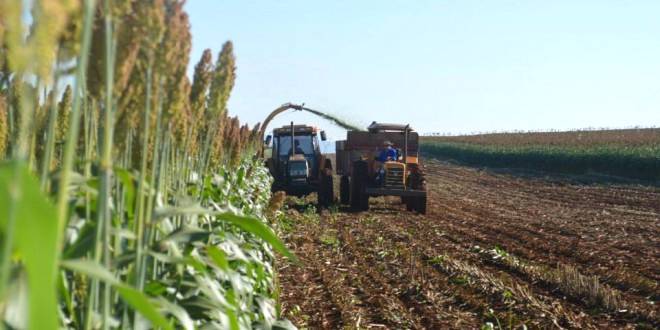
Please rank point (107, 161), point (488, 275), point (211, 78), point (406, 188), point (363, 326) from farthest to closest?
point (406, 188) → point (488, 275) → point (363, 326) → point (211, 78) → point (107, 161)

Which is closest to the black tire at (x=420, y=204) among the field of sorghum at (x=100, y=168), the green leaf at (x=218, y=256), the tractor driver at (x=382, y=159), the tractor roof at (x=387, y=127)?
the tractor driver at (x=382, y=159)

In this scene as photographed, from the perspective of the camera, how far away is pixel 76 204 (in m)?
2.19

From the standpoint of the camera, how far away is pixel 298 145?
18375 millimetres

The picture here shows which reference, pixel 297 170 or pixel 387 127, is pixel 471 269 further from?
pixel 297 170

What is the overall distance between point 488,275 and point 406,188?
23.7ft

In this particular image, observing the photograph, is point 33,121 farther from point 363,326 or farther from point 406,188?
point 406,188

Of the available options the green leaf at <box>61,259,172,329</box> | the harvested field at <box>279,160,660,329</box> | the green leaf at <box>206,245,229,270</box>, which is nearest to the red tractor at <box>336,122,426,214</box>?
the harvested field at <box>279,160,660,329</box>

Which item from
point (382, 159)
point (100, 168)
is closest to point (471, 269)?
point (382, 159)

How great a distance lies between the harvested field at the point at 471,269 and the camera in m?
6.59

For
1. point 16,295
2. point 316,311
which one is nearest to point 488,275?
point 316,311

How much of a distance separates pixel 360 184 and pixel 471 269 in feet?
23.3

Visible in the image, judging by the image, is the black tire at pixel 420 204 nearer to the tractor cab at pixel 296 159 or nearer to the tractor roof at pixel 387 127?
the tractor roof at pixel 387 127

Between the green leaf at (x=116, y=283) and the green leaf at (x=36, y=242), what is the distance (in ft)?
1.45

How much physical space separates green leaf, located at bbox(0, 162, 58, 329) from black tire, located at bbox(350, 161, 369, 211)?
577 inches
